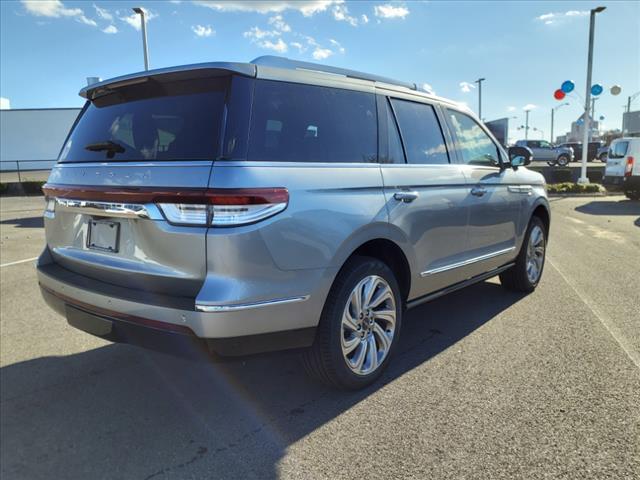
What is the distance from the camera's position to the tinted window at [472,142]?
433 cm

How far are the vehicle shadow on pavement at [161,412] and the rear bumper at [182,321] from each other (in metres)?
0.16

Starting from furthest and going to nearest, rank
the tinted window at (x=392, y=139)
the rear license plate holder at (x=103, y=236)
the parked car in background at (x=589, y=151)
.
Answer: the parked car in background at (x=589, y=151)
the tinted window at (x=392, y=139)
the rear license plate holder at (x=103, y=236)

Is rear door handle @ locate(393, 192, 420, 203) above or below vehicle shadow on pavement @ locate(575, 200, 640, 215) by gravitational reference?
above

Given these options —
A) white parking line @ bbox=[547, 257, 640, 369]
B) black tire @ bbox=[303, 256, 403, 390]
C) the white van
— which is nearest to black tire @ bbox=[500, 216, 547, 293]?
white parking line @ bbox=[547, 257, 640, 369]

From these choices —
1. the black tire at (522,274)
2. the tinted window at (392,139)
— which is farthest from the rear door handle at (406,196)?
the black tire at (522,274)

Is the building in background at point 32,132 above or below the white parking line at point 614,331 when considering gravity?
above

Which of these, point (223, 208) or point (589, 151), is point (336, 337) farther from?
point (589, 151)

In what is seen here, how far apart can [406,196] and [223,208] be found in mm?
1460

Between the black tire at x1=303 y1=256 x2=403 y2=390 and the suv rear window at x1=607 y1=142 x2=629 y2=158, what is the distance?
18234mm

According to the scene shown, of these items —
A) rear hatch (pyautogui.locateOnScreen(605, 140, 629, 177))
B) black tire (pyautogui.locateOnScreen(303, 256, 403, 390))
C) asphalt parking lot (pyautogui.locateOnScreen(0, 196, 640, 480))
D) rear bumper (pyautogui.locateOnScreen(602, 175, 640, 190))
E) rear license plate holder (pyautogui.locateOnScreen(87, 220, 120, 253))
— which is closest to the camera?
asphalt parking lot (pyautogui.locateOnScreen(0, 196, 640, 480))

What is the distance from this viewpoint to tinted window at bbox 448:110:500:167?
433 centimetres

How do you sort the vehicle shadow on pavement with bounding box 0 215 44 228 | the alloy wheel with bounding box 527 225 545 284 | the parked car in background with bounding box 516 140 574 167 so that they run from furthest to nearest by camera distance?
1. the parked car in background with bounding box 516 140 574 167
2. the vehicle shadow on pavement with bounding box 0 215 44 228
3. the alloy wheel with bounding box 527 225 545 284

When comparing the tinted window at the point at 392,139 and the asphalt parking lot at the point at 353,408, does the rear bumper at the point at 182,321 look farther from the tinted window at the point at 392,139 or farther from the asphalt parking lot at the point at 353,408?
the tinted window at the point at 392,139

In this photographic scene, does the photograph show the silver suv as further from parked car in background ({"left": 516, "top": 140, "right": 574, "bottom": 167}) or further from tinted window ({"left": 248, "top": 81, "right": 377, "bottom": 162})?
parked car in background ({"left": 516, "top": 140, "right": 574, "bottom": 167})
